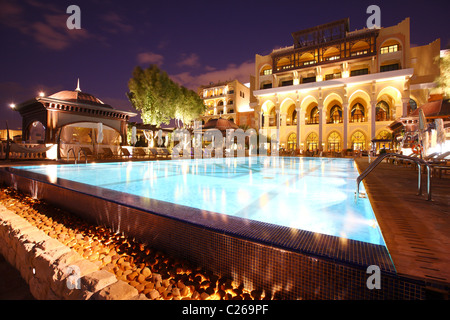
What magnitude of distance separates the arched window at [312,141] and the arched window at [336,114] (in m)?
3.62

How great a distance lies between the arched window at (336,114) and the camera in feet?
98.2

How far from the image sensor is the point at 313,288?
119cm

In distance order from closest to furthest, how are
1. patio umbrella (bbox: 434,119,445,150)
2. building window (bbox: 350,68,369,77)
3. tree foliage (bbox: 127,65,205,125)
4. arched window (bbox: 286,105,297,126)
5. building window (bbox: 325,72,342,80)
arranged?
patio umbrella (bbox: 434,119,445,150) < tree foliage (bbox: 127,65,205,125) < building window (bbox: 350,68,369,77) < building window (bbox: 325,72,342,80) < arched window (bbox: 286,105,297,126)

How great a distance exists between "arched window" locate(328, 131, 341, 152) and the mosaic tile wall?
Answer: 31300 millimetres

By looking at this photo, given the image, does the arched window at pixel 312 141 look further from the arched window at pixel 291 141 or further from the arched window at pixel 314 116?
the arched window at pixel 314 116

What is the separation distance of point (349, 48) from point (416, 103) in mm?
11302

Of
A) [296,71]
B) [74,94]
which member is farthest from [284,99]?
[74,94]

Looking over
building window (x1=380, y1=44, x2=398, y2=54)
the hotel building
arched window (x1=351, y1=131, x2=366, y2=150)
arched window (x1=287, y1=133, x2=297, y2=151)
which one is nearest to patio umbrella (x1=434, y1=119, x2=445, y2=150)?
arched window (x1=351, y1=131, x2=366, y2=150)

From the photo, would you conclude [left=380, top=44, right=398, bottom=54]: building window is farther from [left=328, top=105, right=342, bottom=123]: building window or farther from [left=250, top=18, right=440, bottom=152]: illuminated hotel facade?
[left=328, top=105, right=342, bottom=123]: building window

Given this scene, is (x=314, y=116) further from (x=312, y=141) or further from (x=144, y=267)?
(x=144, y=267)

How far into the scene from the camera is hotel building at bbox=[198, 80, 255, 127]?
41.8m

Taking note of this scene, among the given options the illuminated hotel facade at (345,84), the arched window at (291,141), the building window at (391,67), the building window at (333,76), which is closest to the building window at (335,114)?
the illuminated hotel facade at (345,84)

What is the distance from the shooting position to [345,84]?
2562 cm
